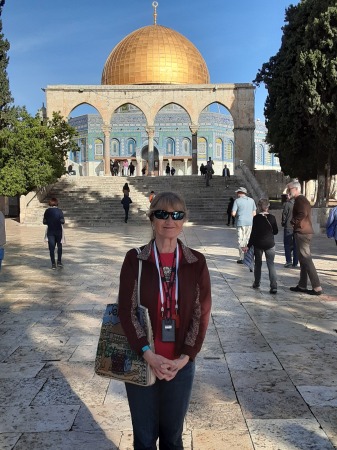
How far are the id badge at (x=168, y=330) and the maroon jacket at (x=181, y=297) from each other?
4 centimetres

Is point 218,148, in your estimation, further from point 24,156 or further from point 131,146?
point 24,156

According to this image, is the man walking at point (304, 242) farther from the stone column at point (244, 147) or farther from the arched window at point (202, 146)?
the arched window at point (202, 146)

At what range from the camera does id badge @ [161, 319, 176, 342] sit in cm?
228

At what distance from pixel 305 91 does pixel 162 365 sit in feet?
56.3

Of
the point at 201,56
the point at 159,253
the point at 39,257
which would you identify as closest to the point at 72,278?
the point at 39,257

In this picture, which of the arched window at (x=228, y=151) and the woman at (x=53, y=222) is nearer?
the woman at (x=53, y=222)

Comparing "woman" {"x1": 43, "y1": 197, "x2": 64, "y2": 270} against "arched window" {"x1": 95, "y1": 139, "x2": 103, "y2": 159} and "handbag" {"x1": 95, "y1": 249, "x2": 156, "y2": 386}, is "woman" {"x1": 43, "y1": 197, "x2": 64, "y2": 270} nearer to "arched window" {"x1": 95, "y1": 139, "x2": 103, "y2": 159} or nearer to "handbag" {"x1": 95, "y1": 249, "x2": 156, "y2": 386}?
"handbag" {"x1": 95, "y1": 249, "x2": 156, "y2": 386}

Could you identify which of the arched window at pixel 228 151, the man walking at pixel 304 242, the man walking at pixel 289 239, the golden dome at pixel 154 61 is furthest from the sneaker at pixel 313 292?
the arched window at pixel 228 151

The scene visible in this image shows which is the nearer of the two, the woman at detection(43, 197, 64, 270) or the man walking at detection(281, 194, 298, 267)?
the woman at detection(43, 197, 64, 270)

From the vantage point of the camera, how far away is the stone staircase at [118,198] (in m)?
22.5

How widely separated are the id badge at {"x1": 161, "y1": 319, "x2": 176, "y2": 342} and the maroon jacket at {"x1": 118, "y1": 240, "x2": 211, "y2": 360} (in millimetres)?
37

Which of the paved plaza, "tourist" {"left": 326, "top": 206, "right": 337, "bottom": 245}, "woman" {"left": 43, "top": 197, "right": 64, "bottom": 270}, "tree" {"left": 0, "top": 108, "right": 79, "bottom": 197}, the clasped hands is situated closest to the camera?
the clasped hands

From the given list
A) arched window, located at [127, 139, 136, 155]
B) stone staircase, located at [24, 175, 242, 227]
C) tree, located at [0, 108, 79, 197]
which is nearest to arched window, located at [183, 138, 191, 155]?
arched window, located at [127, 139, 136, 155]

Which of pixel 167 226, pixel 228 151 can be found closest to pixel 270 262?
pixel 167 226
